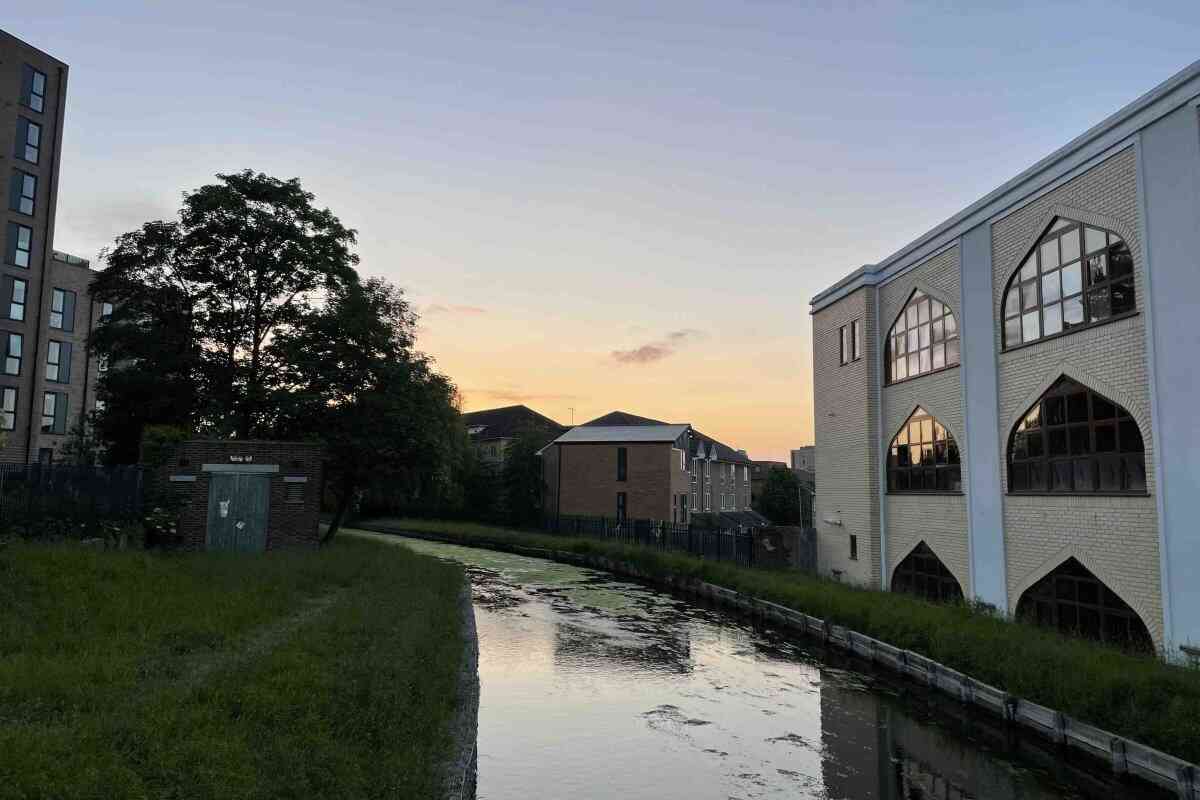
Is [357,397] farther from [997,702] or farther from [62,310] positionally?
[62,310]

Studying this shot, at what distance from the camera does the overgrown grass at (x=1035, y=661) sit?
10023 mm

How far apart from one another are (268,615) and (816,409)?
66.5ft

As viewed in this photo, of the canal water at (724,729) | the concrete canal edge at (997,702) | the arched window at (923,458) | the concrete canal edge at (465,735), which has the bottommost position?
the canal water at (724,729)

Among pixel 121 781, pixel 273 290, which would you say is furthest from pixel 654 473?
pixel 121 781

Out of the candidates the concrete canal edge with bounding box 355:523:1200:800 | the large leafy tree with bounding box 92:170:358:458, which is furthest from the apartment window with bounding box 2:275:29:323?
the concrete canal edge with bounding box 355:523:1200:800

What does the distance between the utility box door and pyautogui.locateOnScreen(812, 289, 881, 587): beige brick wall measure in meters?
18.0

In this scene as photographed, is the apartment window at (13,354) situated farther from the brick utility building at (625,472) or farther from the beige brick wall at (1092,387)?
the beige brick wall at (1092,387)

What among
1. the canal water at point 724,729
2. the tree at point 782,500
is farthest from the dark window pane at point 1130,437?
the tree at point 782,500

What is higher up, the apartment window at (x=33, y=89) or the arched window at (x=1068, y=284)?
the apartment window at (x=33, y=89)

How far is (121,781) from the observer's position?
5.91 m

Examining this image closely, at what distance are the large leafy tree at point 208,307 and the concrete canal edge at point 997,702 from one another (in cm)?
1761

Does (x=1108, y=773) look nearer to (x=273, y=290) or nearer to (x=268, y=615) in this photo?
(x=268, y=615)

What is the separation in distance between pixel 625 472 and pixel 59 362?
112 ft

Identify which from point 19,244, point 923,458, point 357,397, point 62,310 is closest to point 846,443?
point 923,458
